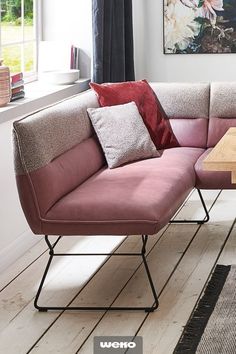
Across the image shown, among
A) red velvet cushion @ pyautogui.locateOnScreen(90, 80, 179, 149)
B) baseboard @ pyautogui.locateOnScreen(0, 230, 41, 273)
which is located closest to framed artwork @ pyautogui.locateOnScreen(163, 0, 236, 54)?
red velvet cushion @ pyautogui.locateOnScreen(90, 80, 179, 149)

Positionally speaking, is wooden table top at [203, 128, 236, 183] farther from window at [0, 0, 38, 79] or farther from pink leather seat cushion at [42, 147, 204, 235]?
window at [0, 0, 38, 79]

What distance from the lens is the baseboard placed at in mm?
4379

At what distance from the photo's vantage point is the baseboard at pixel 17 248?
172 inches

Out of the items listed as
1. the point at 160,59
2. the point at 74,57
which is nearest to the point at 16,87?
the point at 74,57

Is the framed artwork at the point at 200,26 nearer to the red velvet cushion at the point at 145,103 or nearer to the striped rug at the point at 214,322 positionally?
the red velvet cushion at the point at 145,103

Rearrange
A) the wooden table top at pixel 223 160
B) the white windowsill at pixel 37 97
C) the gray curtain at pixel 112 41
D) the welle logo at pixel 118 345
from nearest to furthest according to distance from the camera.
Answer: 1. the welle logo at pixel 118 345
2. the wooden table top at pixel 223 160
3. the white windowsill at pixel 37 97
4. the gray curtain at pixel 112 41

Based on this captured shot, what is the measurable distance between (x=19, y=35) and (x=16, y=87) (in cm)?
83

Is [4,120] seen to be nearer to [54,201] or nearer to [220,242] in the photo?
[54,201]

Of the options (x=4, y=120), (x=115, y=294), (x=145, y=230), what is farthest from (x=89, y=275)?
(x=4, y=120)

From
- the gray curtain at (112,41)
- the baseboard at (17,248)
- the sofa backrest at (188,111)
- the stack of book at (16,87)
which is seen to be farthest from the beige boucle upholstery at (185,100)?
the baseboard at (17,248)

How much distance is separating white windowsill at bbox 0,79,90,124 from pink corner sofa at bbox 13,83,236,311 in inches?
11.8

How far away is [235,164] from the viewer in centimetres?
355

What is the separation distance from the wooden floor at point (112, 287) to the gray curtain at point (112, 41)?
1205 millimetres

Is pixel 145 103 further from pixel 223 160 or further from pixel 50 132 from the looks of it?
pixel 223 160
